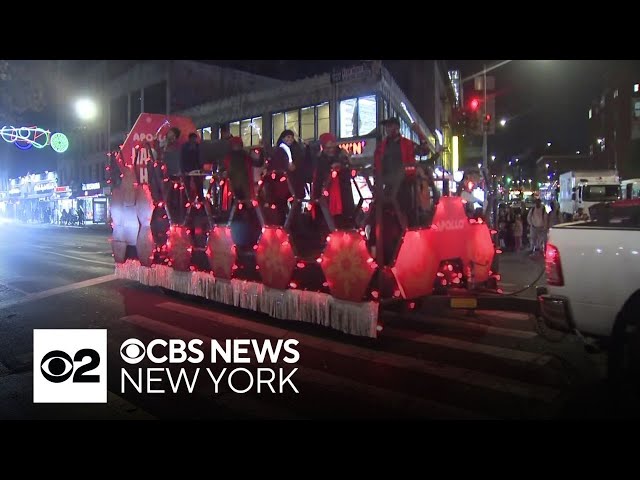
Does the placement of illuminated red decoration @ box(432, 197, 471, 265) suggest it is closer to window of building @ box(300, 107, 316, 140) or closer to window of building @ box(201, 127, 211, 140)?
window of building @ box(300, 107, 316, 140)

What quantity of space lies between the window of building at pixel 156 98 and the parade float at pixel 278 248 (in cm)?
2774

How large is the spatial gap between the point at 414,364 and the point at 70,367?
12.0ft

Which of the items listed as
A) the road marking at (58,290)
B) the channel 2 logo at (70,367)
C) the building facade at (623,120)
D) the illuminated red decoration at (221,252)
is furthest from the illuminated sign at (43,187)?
the building facade at (623,120)

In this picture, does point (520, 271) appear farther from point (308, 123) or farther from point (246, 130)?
point (246, 130)

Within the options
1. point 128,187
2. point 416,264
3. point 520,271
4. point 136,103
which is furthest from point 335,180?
point 136,103

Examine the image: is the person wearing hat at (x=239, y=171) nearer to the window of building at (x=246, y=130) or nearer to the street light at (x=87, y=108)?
the window of building at (x=246, y=130)

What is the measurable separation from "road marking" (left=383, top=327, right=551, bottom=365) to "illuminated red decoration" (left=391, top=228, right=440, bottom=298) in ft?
1.92

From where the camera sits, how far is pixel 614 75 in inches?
2835

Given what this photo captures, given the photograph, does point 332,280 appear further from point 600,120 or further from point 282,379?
point 600,120

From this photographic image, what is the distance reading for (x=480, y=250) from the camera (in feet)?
24.9

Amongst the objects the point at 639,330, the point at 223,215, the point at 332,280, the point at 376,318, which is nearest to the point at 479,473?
the point at 639,330

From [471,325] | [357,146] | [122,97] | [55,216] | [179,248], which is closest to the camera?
[471,325]
